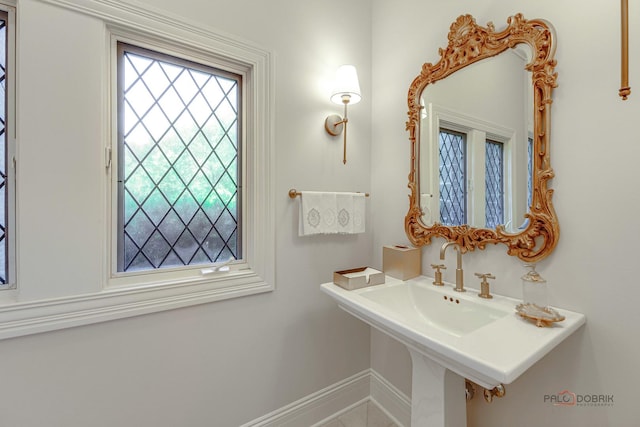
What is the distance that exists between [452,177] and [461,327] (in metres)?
0.69

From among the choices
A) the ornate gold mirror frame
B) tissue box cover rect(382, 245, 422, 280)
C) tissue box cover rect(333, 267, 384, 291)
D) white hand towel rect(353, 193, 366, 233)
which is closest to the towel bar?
white hand towel rect(353, 193, 366, 233)

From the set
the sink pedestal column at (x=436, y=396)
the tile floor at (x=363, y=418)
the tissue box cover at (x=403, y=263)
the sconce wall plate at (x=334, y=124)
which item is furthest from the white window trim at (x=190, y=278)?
the tile floor at (x=363, y=418)

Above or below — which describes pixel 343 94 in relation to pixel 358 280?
above

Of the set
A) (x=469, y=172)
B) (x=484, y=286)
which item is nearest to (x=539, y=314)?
(x=484, y=286)

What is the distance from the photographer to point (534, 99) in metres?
1.03

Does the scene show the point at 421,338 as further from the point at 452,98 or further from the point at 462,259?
the point at 452,98

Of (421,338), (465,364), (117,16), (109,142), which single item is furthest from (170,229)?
(465,364)

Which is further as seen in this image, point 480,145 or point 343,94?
point 343,94

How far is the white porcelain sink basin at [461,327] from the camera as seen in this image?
0.70m

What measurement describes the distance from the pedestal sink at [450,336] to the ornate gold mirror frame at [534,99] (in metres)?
0.24

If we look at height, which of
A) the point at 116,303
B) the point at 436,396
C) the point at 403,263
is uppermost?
the point at 403,263

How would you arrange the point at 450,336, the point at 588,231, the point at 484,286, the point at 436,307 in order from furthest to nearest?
the point at 436,307 → the point at 484,286 → the point at 588,231 → the point at 450,336

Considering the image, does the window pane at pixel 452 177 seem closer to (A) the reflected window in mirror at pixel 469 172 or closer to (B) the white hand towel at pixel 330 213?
(A) the reflected window in mirror at pixel 469 172

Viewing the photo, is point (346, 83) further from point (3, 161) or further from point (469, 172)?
point (3, 161)
